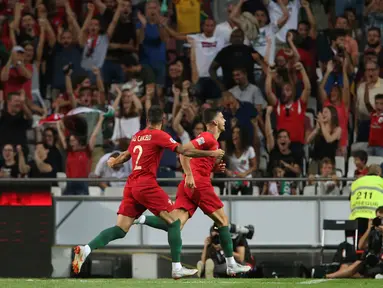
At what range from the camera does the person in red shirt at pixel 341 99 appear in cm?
1848

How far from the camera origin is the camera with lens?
50.8ft

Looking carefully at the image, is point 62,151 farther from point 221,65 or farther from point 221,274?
point 221,274

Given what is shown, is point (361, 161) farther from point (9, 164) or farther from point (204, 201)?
point (9, 164)

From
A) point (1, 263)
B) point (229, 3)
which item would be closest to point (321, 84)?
point (229, 3)

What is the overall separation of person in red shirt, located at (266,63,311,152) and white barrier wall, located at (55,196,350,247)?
1561 mm

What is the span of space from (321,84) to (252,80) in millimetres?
1275

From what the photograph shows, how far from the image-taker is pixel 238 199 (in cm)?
1741

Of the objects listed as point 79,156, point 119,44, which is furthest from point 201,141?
point 119,44

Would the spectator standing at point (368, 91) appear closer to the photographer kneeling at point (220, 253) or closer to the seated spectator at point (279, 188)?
the seated spectator at point (279, 188)

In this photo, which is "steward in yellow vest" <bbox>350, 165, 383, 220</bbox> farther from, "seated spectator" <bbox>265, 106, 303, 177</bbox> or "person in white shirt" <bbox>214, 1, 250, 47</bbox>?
"person in white shirt" <bbox>214, 1, 250, 47</bbox>

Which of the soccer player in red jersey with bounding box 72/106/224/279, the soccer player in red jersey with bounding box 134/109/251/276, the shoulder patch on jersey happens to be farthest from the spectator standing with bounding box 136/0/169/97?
the soccer player in red jersey with bounding box 72/106/224/279

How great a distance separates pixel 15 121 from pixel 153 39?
2941 mm

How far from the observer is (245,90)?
771 inches

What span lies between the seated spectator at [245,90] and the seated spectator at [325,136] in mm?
1233
